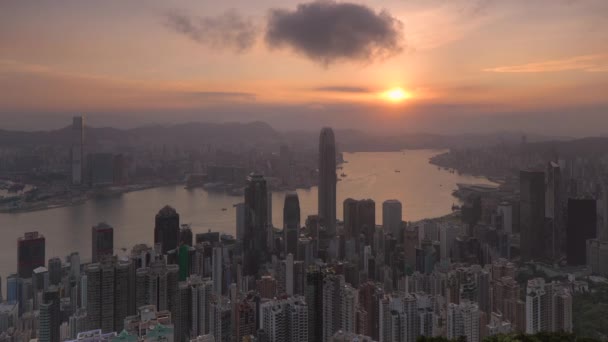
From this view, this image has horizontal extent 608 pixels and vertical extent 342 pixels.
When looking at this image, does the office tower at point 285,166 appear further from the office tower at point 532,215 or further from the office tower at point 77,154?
the office tower at point 532,215

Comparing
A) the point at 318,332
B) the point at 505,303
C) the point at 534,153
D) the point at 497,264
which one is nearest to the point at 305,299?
the point at 318,332

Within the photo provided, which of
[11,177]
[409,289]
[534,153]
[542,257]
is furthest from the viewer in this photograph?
[534,153]

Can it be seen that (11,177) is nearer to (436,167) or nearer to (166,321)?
(166,321)

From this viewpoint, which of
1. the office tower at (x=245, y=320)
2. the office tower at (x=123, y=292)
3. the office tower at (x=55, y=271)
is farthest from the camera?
the office tower at (x=55, y=271)

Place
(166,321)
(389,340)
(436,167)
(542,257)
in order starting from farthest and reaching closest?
(436,167) < (542,257) < (389,340) < (166,321)

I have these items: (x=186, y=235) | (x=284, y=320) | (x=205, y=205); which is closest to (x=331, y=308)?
(x=284, y=320)

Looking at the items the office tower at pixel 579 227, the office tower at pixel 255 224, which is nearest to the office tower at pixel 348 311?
the office tower at pixel 255 224

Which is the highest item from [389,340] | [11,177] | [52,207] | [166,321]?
[11,177]
